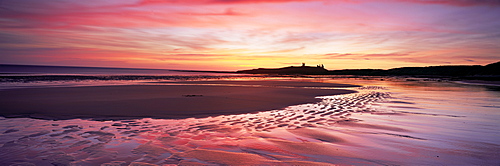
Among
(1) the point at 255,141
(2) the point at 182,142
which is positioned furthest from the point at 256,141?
(2) the point at 182,142

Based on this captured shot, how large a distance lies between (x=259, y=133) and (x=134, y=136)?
99.1 inches

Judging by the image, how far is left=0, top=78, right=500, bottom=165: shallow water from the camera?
3.90 meters

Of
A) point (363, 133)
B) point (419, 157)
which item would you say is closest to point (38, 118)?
point (363, 133)

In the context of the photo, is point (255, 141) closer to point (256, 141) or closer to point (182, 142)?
point (256, 141)

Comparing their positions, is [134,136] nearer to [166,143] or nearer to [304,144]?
[166,143]

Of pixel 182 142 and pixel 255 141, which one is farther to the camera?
pixel 255 141

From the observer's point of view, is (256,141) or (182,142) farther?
(256,141)

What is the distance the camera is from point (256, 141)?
495 cm

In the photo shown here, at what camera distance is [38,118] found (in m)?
7.08

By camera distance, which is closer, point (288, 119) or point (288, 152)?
point (288, 152)

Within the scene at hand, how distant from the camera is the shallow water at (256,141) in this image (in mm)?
3896

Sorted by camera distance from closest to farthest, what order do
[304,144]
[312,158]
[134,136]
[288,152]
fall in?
[312,158], [288,152], [304,144], [134,136]

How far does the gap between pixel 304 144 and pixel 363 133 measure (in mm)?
1673

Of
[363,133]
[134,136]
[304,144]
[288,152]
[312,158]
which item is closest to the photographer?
[312,158]
